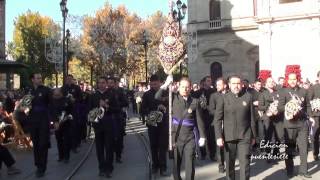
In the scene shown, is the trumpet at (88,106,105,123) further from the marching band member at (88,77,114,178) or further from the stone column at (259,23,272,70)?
the stone column at (259,23,272,70)

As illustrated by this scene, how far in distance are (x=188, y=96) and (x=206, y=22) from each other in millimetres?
44095

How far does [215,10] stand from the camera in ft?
176

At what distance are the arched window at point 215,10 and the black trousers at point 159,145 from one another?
42.4 metres

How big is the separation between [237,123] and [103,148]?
361cm

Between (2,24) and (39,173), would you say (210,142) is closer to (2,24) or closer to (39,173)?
(39,173)

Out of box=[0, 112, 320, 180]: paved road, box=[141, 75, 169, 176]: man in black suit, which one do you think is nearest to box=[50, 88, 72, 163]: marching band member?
box=[0, 112, 320, 180]: paved road

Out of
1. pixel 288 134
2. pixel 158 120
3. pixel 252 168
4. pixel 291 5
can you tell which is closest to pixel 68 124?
pixel 158 120

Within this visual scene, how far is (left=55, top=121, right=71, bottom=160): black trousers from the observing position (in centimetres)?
1476

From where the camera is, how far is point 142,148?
17203mm

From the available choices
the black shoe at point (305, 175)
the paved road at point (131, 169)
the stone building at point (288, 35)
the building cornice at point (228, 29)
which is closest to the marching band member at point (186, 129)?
the paved road at point (131, 169)

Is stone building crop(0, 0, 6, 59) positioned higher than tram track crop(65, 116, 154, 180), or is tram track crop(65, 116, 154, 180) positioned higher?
stone building crop(0, 0, 6, 59)

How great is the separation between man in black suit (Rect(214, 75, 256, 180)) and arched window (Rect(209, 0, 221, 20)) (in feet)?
145

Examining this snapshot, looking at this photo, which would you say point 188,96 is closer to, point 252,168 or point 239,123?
point 239,123

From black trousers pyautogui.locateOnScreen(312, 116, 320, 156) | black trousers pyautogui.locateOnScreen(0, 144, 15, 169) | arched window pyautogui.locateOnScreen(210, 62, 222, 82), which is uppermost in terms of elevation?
arched window pyautogui.locateOnScreen(210, 62, 222, 82)
